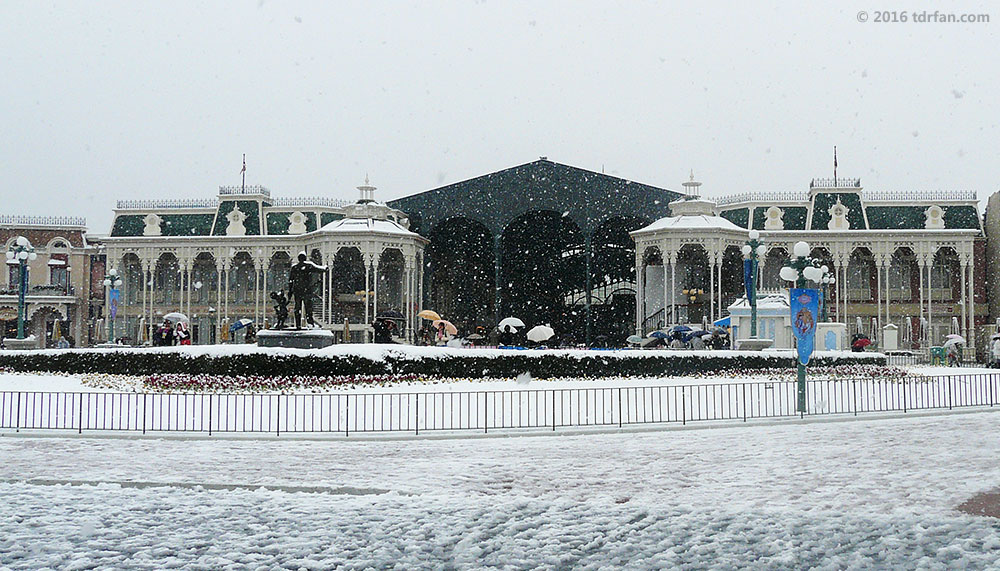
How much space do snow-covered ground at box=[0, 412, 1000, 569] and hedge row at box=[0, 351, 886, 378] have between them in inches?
307

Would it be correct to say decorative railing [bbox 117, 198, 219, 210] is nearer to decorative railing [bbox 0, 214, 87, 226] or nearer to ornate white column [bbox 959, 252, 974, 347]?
decorative railing [bbox 0, 214, 87, 226]

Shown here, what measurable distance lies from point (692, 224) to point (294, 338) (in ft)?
94.6

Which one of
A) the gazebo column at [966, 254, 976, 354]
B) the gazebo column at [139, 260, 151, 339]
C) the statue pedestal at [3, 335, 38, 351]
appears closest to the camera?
the statue pedestal at [3, 335, 38, 351]

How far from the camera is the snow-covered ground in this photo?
7.92 m

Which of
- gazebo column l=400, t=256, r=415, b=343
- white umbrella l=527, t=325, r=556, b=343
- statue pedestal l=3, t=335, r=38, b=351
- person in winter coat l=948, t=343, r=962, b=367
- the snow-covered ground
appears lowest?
the snow-covered ground

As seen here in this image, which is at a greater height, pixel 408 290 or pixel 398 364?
pixel 408 290

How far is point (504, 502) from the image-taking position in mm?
10305

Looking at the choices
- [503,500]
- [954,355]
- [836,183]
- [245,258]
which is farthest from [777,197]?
[503,500]

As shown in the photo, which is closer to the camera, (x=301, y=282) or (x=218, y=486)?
(x=218, y=486)

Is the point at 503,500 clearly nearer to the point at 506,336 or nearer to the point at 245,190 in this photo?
the point at 506,336

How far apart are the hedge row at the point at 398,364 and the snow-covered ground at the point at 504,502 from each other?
7.79 meters

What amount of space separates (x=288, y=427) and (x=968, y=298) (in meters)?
49.3

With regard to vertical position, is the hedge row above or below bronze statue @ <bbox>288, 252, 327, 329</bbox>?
below

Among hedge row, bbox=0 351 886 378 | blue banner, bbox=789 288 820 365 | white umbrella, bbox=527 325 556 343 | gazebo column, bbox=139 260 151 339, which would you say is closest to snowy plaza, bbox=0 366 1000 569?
blue banner, bbox=789 288 820 365
